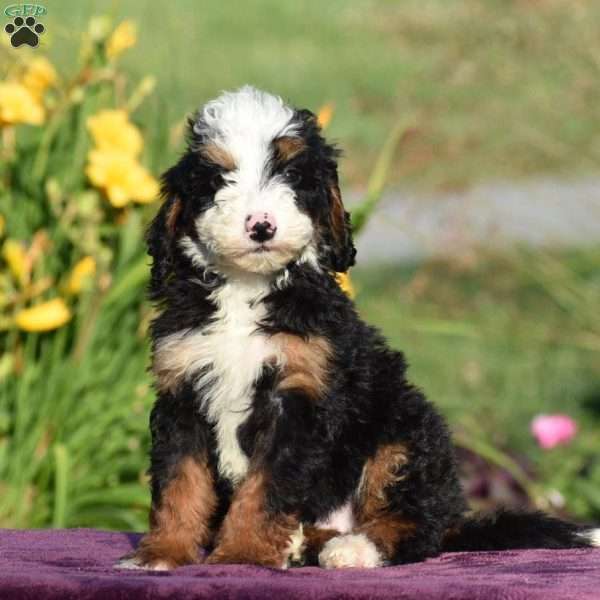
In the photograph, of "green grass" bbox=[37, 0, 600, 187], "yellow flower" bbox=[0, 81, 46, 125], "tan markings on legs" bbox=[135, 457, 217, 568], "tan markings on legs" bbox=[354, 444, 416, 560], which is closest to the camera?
"tan markings on legs" bbox=[135, 457, 217, 568]

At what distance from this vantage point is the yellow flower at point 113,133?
6.34 metres

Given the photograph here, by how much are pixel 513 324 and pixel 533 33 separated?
6.98ft

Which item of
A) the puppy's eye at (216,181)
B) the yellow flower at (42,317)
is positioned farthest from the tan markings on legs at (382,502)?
the yellow flower at (42,317)

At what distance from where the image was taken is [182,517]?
408 centimetres

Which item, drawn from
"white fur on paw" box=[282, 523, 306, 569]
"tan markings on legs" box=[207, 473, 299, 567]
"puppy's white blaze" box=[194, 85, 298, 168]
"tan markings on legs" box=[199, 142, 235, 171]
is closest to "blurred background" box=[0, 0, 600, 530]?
"puppy's white blaze" box=[194, 85, 298, 168]

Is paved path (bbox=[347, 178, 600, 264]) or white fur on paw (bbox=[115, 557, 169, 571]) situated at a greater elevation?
paved path (bbox=[347, 178, 600, 264])

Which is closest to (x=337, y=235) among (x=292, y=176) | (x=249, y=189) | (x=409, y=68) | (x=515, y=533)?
(x=292, y=176)

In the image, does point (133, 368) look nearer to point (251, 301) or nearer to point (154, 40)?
point (251, 301)

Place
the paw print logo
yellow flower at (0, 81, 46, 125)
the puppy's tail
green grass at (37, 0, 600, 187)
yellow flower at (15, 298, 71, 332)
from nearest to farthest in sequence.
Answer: the puppy's tail, yellow flower at (15, 298, 71, 332), yellow flower at (0, 81, 46, 125), the paw print logo, green grass at (37, 0, 600, 187)

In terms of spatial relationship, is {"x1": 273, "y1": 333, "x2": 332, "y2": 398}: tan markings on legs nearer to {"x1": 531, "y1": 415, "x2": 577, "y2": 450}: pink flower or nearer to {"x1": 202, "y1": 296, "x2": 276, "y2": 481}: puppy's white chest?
{"x1": 202, "y1": 296, "x2": 276, "y2": 481}: puppy's white chest

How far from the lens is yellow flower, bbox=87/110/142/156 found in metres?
6.34

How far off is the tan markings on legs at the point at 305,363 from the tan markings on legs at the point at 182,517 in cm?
35

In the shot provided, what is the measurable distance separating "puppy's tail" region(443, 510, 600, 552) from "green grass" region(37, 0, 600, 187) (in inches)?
116

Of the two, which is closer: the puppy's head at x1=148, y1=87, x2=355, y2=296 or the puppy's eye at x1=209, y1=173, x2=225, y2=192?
the puppy's head at x1=148, y1=87, x2=355, y2=296
